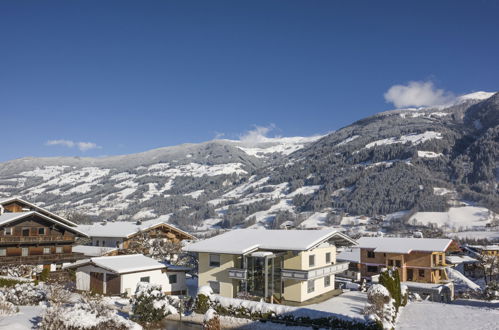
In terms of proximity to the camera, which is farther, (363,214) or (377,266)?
(363,214)

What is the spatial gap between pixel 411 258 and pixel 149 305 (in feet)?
132

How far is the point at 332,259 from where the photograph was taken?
45.0 meters

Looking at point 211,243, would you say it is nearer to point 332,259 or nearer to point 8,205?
point 332,259

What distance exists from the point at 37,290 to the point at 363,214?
6782 inches

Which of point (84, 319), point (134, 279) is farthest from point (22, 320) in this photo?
point (134, 279)

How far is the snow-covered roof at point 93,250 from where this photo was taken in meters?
61.4

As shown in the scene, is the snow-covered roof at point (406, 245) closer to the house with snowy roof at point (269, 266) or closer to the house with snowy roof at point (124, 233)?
the house with snowy roof at point (269, 266)

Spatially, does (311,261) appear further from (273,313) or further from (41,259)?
(41,259)

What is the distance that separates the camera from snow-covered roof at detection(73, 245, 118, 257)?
61.4m

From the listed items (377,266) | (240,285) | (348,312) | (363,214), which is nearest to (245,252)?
(240,285)

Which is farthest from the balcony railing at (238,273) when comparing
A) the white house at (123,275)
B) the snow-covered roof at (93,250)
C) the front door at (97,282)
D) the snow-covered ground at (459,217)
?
the snow-covered ground at (459,217)

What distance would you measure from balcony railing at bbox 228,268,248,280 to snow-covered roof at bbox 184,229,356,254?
1601mm

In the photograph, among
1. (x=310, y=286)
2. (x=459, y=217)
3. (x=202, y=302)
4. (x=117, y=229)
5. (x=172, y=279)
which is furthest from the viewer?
(x=459, y=217)

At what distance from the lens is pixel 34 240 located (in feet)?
165
